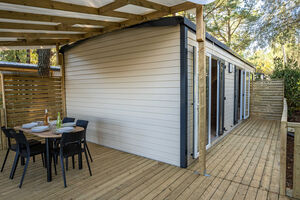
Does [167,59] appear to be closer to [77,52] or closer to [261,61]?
[77,52]

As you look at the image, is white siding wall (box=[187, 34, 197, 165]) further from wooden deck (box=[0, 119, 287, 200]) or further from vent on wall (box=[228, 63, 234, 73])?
vent on wall (box=[228, 63, 234, 73])

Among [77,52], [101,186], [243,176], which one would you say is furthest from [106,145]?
[243,176]

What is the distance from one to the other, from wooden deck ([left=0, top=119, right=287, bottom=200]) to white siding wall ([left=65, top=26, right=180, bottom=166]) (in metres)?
0.45

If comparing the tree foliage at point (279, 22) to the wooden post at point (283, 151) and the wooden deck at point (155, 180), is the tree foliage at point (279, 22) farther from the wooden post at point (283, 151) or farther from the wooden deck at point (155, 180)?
the wooden post at point (283, 151)

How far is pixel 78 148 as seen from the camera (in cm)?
302

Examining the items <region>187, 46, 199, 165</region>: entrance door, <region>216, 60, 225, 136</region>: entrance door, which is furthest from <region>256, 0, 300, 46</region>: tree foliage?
<region>187, 46, 199, 165</region>: entrance door

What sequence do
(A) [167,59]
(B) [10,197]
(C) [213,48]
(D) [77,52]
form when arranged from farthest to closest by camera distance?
(D) [77,52], (C) [213,48], (A) [167,59], (B) [10,197]

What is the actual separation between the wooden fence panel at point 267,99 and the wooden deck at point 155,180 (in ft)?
14.3

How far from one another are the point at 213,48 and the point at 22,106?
16.3ft

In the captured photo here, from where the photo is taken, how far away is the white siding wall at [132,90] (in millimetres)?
3330

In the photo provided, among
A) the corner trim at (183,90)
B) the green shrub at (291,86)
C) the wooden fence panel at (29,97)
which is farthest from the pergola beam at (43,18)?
the green shrub at (291,86)

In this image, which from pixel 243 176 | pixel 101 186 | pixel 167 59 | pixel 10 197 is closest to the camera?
pixel 10 197

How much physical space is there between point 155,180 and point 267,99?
275 inches

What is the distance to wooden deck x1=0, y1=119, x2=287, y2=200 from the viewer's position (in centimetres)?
246
